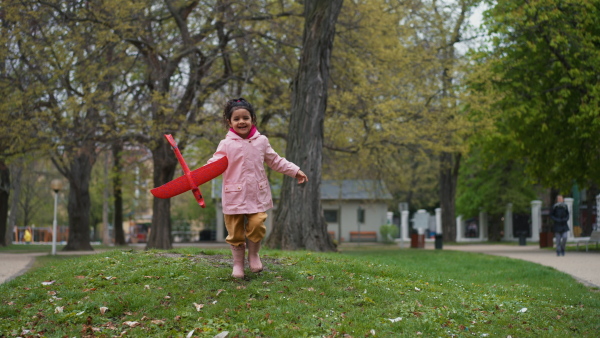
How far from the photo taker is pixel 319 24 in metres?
17.4

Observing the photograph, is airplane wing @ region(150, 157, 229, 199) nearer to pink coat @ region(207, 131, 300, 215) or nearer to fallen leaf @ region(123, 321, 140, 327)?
pink coat @ region(207, 131, 300, 215)

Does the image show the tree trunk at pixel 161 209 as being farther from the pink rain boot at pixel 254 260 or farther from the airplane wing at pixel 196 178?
the airplane wing at pixel 196 178

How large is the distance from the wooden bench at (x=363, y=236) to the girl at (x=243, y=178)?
45.2m

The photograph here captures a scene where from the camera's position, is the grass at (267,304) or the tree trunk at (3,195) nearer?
the grass at (267,304)

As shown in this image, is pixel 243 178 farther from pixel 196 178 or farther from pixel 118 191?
pixel 118 191

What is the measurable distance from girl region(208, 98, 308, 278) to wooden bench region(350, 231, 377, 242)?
1780 inches

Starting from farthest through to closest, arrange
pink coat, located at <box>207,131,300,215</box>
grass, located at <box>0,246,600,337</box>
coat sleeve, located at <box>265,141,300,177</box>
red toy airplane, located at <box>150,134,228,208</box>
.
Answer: coat sleeve, located at <box>265,141,300,177</box> < red toy airplane, located at <box>150,134,228,208</box> < pink coat, located at <box>207,131,300,215</box> < grass, located at <box>0,246,600,337</box>

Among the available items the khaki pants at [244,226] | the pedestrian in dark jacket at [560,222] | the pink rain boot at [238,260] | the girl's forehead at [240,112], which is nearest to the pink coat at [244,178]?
the khaki pants at [244,226]

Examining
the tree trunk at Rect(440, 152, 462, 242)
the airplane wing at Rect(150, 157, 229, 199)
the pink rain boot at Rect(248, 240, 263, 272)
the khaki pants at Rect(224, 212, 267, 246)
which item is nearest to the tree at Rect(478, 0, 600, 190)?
the tree trunk at Rect(440, 152, 462, 242)

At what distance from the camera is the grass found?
248 inches

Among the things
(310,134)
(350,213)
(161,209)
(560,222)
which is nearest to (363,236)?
(350,213)

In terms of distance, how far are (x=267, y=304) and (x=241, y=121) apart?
6.79 ft

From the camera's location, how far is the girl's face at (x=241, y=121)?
25.2 feet

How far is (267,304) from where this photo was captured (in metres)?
6.95
